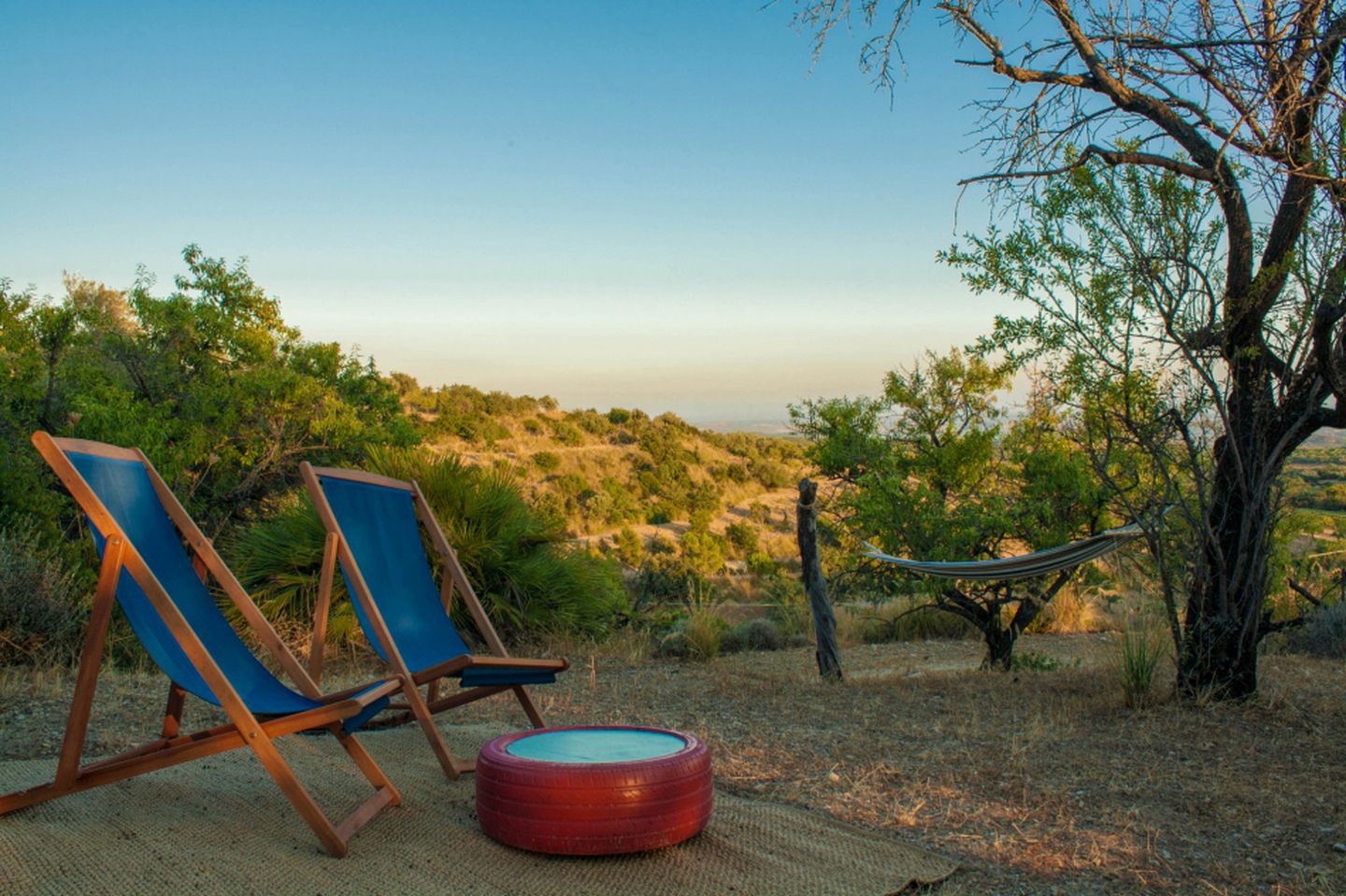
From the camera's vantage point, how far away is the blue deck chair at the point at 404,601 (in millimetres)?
3449

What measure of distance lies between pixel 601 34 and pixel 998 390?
5.35 m

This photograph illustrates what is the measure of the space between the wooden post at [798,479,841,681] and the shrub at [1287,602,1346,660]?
428 centimetres

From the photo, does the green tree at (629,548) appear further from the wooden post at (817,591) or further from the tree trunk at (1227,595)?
the tree trunk at (1227,595)

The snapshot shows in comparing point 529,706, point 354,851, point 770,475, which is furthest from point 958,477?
point 770,475

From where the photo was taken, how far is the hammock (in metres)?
5.66

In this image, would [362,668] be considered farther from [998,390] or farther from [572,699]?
[998,390]

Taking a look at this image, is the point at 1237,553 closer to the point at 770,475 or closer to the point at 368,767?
the point at 368,767

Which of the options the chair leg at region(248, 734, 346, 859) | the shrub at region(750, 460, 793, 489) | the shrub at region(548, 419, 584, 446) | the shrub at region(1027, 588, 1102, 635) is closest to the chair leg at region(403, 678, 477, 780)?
the chair leg at region(248, 734, 346, 859)

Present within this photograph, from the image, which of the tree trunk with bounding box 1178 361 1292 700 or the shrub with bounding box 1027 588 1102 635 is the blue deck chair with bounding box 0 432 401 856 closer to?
the tree trunk with bounding box 1178 361 1292 700

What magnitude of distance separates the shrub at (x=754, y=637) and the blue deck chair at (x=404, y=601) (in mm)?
5011

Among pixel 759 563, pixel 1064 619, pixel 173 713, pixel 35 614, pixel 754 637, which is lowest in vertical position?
pixel 759 563

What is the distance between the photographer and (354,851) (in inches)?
105

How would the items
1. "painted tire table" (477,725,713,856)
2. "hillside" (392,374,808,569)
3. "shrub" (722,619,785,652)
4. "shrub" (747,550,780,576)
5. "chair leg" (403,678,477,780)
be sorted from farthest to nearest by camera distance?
"hillside" (392,374,808,569), "shrub" (747,550,780,576), "shrub" (722,619,785,652), "chair leg" (403,678,477,780), "painted tire table" (477,725,713,856)

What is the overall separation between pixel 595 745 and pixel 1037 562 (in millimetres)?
3579
